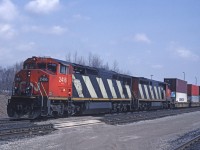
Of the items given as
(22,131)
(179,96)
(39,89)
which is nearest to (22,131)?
(22,131)

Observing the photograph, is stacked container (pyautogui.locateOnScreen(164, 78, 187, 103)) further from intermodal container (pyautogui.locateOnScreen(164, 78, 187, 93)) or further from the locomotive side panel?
the locomotive side panel

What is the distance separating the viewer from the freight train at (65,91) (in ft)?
68.0

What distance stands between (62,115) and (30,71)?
407cm

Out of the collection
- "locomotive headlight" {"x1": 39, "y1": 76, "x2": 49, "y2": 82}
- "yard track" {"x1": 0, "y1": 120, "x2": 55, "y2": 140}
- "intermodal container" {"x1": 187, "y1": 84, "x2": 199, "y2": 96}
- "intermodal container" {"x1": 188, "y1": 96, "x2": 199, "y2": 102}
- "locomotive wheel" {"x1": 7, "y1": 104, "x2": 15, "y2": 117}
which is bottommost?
"yard track" {"x1": 0, "y1": 120, "x2": 55, "y2": 140}

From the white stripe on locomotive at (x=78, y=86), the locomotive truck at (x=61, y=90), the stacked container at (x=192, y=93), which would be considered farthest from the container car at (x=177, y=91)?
the white stripe on locomotive at (x=78, y=86)

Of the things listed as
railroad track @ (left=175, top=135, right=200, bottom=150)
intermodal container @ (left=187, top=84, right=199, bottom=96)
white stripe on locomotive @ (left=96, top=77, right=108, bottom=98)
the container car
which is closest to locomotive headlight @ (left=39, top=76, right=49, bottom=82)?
white stripe on locomotive @ (left=96, top=77, right=108, bottom=98)

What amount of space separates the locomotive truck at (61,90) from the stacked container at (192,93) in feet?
91.0

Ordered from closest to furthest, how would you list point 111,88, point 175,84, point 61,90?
point 61,90 → point 111,88 → point 175,84

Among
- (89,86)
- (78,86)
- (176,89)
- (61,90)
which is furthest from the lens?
(176,89)

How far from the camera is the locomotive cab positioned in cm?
2041

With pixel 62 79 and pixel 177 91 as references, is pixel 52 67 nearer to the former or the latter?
pixel 62 79

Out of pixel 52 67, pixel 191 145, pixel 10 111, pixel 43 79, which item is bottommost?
pixel 191 145

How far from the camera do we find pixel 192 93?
5825 centimetres

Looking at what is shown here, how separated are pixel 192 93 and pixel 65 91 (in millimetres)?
40079
